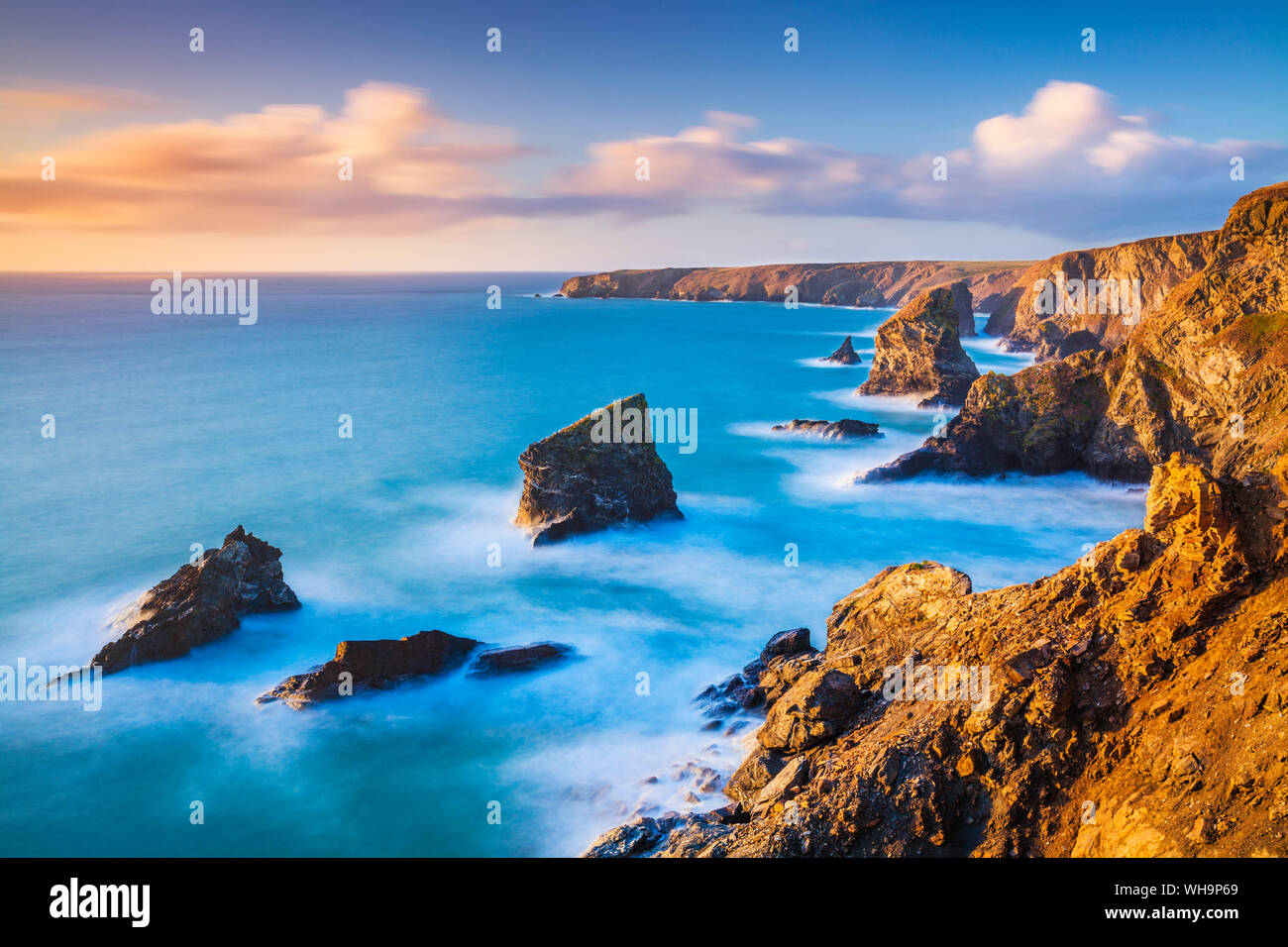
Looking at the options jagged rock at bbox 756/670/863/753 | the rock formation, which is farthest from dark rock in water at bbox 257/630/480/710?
jagged rock at bbox 756/670/863/753

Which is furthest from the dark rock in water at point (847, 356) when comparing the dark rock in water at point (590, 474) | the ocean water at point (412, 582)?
the dark rock in water at point (590, 474)

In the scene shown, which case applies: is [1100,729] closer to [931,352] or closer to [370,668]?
[370,668]

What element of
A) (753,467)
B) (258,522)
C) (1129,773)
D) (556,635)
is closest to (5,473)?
(258,522)

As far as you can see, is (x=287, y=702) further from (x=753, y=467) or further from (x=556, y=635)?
(x=753, y=467)

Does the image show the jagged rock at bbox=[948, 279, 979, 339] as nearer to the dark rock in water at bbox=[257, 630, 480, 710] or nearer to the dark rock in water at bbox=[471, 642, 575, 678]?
the dark rock in water at bbox=[471, 642, 575, 678]

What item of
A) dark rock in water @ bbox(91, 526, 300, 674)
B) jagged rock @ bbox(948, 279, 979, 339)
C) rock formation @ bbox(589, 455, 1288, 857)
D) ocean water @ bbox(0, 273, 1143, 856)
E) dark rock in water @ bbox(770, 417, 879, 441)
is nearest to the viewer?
rock formation @ bbox(589, 455, 1288, 857)

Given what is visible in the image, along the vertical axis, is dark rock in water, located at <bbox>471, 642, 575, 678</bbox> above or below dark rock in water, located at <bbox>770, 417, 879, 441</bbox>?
below

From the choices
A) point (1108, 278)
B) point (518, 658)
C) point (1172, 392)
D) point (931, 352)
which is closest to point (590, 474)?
point (518, 658)
